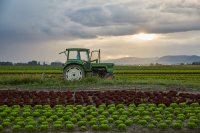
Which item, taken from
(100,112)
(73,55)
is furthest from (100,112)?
(73,55)

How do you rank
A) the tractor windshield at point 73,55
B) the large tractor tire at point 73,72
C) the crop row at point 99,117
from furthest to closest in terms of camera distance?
the tractor windshield at point 73,55 < the large tractor tire at point 73,72 < the crop row at point 99,117

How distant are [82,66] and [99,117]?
1203 cm

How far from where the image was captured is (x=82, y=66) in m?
26.5

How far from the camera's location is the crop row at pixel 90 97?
17562 millimetres

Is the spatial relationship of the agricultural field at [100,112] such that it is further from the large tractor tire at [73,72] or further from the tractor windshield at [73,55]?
the tractor windshield at [73,55]

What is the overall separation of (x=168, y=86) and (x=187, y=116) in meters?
9.47

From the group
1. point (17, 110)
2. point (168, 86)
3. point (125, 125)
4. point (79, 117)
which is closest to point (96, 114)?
point (79, 117)

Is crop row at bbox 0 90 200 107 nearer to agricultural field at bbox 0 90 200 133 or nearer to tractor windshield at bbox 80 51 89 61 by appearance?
agricultural field at bbox 0 90 200 133

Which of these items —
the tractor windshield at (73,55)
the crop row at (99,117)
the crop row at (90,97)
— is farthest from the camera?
the tractor windshield at (73,55)

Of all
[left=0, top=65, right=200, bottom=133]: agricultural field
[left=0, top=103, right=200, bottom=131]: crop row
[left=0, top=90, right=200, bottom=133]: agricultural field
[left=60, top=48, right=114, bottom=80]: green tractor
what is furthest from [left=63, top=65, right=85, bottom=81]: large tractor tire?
[left=0, top=103, right=200, bottom=131]: crop row

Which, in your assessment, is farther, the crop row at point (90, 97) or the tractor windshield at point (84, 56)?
the tractor windshield at point (84, 56)

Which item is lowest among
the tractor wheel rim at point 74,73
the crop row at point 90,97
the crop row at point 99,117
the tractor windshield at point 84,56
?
the crop row at point 99,117

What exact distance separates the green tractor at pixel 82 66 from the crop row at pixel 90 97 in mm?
5797

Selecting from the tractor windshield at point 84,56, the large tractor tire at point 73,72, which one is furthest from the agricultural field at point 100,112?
the tractor windshield at point 84,56
